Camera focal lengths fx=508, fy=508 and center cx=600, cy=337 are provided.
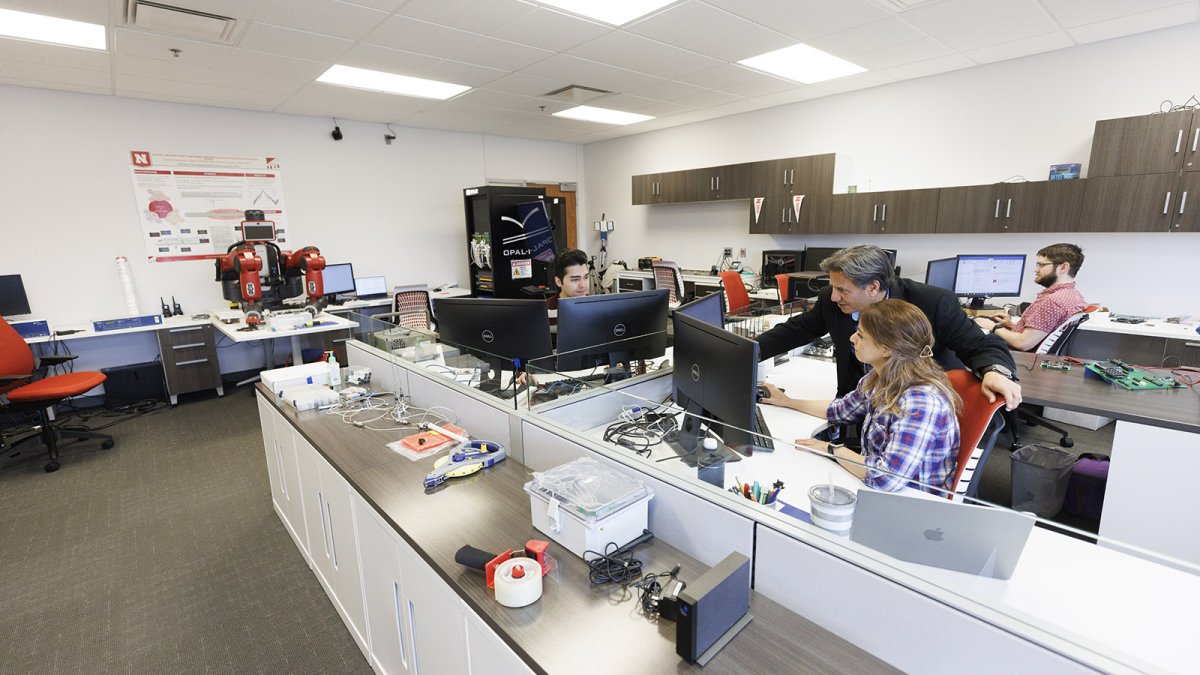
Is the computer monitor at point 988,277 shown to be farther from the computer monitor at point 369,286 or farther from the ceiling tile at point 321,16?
the computer monitor at point 369,286

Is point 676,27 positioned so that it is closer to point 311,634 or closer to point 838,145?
point 838,145

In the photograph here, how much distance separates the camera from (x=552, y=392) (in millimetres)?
1847

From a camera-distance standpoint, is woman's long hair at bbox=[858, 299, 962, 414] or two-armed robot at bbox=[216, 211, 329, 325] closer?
woman's long hair at bbox=[858, 299, 962, 414]

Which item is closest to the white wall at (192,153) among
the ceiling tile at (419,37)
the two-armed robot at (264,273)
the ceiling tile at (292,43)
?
the two-armed robot at (264,273)

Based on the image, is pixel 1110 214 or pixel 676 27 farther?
pixel 1110 214

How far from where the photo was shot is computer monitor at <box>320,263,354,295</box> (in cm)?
570

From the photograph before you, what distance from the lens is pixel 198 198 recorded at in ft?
16.8

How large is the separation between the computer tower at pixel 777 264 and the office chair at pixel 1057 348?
260 cm

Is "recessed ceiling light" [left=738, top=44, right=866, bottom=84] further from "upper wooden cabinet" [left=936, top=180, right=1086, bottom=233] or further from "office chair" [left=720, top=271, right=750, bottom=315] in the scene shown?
"office chair" [left=720, top=271, right=750, bottom=315]

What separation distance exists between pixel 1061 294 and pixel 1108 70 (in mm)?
2072

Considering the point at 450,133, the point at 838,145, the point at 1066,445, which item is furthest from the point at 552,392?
the point at 450,133

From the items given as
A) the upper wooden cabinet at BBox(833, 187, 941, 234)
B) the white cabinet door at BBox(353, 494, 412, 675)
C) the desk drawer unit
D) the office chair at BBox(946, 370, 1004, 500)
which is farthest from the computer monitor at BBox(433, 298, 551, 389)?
the upper wooden cabinet at BBox(833, 187, 941, 234)

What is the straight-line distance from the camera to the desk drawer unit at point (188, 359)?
4.66m

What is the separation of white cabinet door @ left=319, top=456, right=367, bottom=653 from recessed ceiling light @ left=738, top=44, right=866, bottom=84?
4103 millimetres
